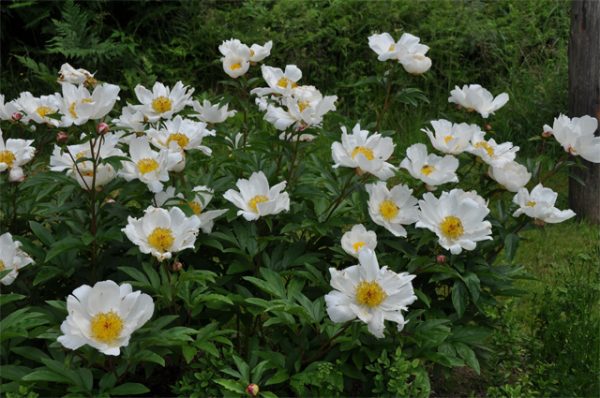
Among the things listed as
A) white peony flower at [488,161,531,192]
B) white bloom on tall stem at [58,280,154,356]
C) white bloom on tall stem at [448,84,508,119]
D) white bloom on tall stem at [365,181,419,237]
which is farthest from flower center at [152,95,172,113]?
white peony flower at [488,161,531,192]

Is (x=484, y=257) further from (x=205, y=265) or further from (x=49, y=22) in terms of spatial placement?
(x=49, y=22)

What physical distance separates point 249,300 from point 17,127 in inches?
45.1

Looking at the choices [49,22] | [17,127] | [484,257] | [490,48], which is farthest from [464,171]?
[49,22]

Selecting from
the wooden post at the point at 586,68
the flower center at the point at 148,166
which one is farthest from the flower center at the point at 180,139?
the wooden post at the point at 586,68

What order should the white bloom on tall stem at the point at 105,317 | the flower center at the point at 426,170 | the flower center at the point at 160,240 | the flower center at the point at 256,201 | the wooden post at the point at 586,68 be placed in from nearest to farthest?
the white bloom on tall stem at the point at 105,317, the flower center at the point at 160,240, the flower center at the point at 256,201, the flower center at the point at 426,170, the wooden post at the point at 586,68

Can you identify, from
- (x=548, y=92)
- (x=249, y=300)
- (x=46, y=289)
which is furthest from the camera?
(x=548, y=92)

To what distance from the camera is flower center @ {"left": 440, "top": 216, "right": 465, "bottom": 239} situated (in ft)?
8.07

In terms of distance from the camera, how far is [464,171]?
298 centimetres

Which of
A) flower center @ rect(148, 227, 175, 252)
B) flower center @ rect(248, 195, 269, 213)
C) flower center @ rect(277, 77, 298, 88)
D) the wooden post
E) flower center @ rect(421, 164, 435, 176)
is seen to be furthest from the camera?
the wooden post

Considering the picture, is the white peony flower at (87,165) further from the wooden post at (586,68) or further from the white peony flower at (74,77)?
the wooden post at (586,68)

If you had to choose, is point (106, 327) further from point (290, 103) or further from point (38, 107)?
point (38, 107)

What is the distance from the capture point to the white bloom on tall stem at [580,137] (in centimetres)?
274

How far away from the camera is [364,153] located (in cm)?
256

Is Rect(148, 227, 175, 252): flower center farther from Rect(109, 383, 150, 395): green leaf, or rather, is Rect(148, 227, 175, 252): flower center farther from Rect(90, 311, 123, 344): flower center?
Rect(109, 383, 150, 395): green leaf
